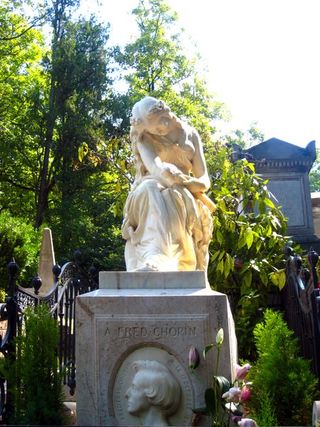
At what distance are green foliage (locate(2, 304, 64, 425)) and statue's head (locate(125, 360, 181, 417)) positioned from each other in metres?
0.58

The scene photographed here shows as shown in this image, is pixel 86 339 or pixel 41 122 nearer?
pixel 86 339

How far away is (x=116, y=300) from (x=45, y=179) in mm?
19801

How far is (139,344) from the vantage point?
336 centimetres

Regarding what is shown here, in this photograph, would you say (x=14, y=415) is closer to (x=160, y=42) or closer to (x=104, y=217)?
(x=104, y=217)

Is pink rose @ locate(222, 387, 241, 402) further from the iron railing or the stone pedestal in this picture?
the iron railing

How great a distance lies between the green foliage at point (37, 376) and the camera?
3.32m

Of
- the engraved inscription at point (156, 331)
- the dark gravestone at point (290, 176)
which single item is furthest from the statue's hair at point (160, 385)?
the dark gravestone at point (290, 176)

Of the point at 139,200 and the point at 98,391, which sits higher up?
the point at 139,200

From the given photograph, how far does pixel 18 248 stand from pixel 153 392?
11533 mm

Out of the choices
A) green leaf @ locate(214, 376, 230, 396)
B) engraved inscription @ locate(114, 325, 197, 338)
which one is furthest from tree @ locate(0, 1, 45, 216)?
green leaf @ locate(214, 376, 230, 396)

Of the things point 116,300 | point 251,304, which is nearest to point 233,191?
point 251,304

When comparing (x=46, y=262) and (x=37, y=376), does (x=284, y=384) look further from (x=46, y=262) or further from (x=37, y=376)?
(x=46, y=262)

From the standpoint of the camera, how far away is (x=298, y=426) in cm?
329

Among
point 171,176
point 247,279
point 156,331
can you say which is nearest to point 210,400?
point 156,331
